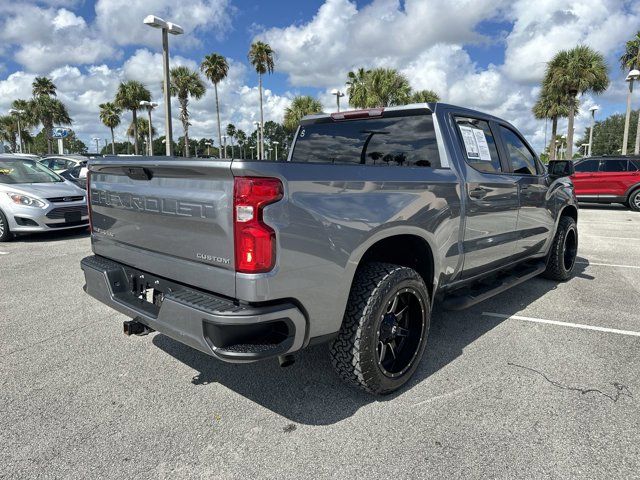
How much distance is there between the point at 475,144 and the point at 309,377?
2.25 meters

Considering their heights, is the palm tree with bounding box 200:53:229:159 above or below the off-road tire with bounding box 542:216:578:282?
above

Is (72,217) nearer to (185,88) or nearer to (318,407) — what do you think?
(318,407)

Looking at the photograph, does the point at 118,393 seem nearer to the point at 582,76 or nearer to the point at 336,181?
the point at 336,181

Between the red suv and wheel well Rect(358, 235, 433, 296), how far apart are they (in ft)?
42.5

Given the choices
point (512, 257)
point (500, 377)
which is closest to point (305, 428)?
point (500, 377)

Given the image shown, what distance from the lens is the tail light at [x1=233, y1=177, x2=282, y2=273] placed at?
2105mm

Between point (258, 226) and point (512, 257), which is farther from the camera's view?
point (512, 257)

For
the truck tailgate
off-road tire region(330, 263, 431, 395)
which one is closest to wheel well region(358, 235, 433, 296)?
off-road tire region(330, 263, 431, 395)

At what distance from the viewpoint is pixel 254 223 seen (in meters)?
2.11

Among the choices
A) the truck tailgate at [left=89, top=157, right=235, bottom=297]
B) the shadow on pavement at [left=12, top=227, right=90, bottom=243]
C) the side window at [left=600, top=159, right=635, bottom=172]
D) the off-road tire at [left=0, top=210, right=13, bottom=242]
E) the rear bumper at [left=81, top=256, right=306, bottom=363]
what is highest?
the side window at [left=600, top=159, right=635, bottom=172]

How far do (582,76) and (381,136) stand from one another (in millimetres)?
26456

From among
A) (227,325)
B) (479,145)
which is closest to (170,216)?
(227,325)

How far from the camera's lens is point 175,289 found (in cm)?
256

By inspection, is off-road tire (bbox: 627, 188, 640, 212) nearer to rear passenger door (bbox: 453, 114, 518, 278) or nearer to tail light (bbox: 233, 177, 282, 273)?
rear passenger door (bbox: 453, 114, 518, 278)
